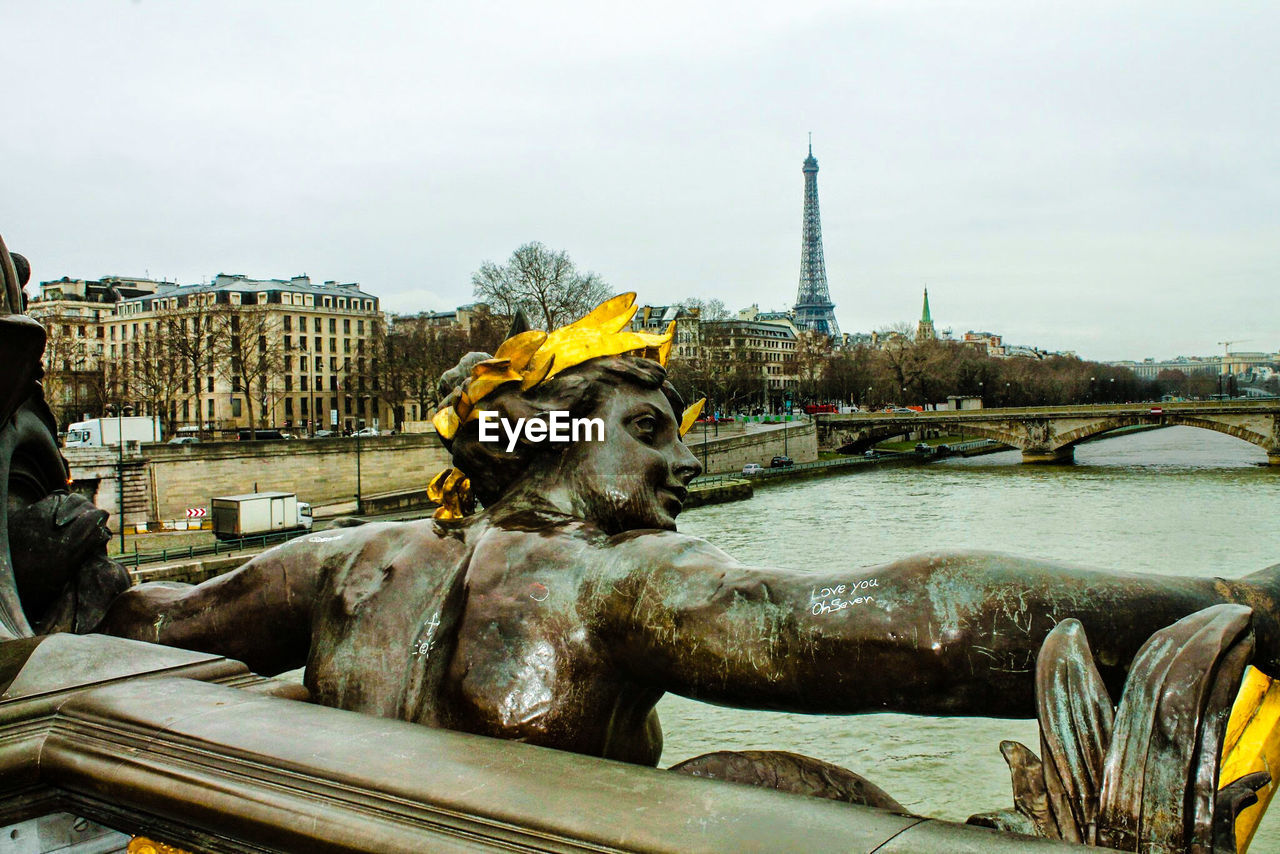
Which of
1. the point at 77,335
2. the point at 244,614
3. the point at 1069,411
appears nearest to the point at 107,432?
the point at 244,614

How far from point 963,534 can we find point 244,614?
27.3m

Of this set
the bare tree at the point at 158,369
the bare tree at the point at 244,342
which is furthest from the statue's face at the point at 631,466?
the bare tree at the point at 244,342

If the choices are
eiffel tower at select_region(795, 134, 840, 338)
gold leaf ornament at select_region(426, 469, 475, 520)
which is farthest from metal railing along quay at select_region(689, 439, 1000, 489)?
eiffel tower at select_region(795, 134, 840, 338)

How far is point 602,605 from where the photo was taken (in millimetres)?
1797

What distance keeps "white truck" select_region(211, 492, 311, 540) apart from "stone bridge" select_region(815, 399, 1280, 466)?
121 ft

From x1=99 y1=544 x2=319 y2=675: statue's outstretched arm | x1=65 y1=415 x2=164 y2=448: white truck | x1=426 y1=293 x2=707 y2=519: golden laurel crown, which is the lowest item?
x1=65 y1=415 x2=164 y2=448: white truck

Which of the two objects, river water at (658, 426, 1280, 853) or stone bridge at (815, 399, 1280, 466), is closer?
river water at (658, 426, 1280, 853)

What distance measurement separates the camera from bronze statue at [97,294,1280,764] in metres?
1.49

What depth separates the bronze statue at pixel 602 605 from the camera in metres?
1.49

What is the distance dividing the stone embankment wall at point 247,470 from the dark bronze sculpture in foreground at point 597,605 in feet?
93.3

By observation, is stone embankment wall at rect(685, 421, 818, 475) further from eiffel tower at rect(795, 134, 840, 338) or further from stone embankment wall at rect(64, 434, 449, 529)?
eiffel tower at rect(795, 134, 840, 338)

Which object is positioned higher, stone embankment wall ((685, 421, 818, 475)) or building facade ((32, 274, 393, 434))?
building facade ((32, 274, 393, 434))

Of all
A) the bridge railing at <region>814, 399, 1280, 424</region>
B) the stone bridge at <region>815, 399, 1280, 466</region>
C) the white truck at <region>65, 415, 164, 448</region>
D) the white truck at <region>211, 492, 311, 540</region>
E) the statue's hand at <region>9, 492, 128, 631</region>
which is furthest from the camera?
the bridge railing at <region>814, 399, 1280, 424</region>

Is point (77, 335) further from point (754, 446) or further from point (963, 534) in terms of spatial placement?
point (963, 534)
